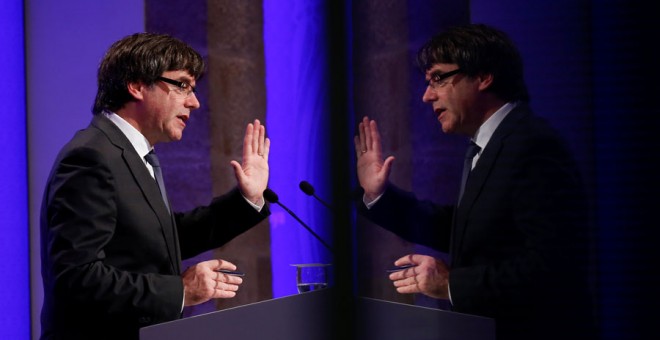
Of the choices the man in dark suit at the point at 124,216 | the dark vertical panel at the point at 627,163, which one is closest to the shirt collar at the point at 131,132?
the man in dark suit at the point at 124,216

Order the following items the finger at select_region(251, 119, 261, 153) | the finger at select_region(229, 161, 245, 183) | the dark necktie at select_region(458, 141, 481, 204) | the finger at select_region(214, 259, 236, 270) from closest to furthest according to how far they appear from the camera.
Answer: the dark necktie at select_region(458, 141, 481, 204), the finger at select_region(214, 259, 236, 270), the finger at select_region(229, 161, 245, 183), the finger at select_region(251, 119, 261, 153)

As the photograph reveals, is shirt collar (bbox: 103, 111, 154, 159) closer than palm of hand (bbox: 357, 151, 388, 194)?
Yes

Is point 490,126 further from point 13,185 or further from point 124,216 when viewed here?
point 13,185

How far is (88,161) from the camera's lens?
2.22 meters

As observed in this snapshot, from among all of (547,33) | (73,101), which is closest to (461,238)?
(547,33)

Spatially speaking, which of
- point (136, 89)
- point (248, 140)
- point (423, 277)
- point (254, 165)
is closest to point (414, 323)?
point (423, 277)

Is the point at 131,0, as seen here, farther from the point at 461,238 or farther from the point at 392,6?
the point at 461,238

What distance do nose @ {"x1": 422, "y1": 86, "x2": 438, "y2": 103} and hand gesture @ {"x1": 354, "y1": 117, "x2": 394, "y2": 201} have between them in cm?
46

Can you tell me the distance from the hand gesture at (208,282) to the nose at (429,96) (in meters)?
1.11

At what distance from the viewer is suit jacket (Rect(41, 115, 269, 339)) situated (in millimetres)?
2162

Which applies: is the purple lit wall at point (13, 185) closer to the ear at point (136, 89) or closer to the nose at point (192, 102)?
the ear at point (136, 89)

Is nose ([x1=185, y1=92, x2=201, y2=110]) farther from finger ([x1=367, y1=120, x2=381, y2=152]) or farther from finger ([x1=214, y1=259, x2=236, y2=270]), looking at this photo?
finger ([x1=367, y1=120, x2=381, y2=152])

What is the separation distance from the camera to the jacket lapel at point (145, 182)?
7.57 ft

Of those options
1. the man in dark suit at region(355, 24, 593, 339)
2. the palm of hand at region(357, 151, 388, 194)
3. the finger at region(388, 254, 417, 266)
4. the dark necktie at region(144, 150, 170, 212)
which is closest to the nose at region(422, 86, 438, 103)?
the man in dark suit at region(355, 24, 593, 339)
